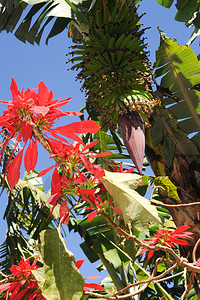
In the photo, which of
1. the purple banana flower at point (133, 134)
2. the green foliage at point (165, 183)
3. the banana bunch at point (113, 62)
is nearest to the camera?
the green foliage at point (165, 183)

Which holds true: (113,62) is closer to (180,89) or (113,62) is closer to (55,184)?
(180,89)

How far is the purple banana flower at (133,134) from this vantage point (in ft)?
4.74

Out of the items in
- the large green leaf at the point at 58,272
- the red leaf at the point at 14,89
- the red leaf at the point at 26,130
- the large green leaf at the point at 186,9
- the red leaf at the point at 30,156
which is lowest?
the large green leaf at the point at 58,272

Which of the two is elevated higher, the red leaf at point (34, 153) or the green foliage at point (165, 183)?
the red leaf at point (34, 153)

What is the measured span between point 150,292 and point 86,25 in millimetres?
2501

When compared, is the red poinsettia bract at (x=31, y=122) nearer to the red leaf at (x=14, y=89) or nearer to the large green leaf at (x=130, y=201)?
the red leaf at (x=14, y=89)

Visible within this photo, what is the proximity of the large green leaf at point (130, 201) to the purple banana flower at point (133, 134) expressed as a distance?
0.67 m

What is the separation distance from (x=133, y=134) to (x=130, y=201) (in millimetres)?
911

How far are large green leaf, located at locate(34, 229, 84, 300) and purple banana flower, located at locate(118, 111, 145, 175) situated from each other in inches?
32.3

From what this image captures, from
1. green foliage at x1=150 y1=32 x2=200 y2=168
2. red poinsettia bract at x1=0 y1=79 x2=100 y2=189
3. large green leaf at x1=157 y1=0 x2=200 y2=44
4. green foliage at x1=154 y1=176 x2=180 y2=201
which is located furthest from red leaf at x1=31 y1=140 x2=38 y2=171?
large green leaf at x1=157 y1=0 x2=200 y2=44

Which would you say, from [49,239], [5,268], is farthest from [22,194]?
[49,239]

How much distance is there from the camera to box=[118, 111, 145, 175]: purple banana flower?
4.74 ft

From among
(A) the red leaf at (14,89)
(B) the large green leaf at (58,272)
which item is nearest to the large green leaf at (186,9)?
(A) the red leaf at (14,89)

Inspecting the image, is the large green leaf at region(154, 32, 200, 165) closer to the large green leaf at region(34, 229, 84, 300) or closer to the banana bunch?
the banana bunch
